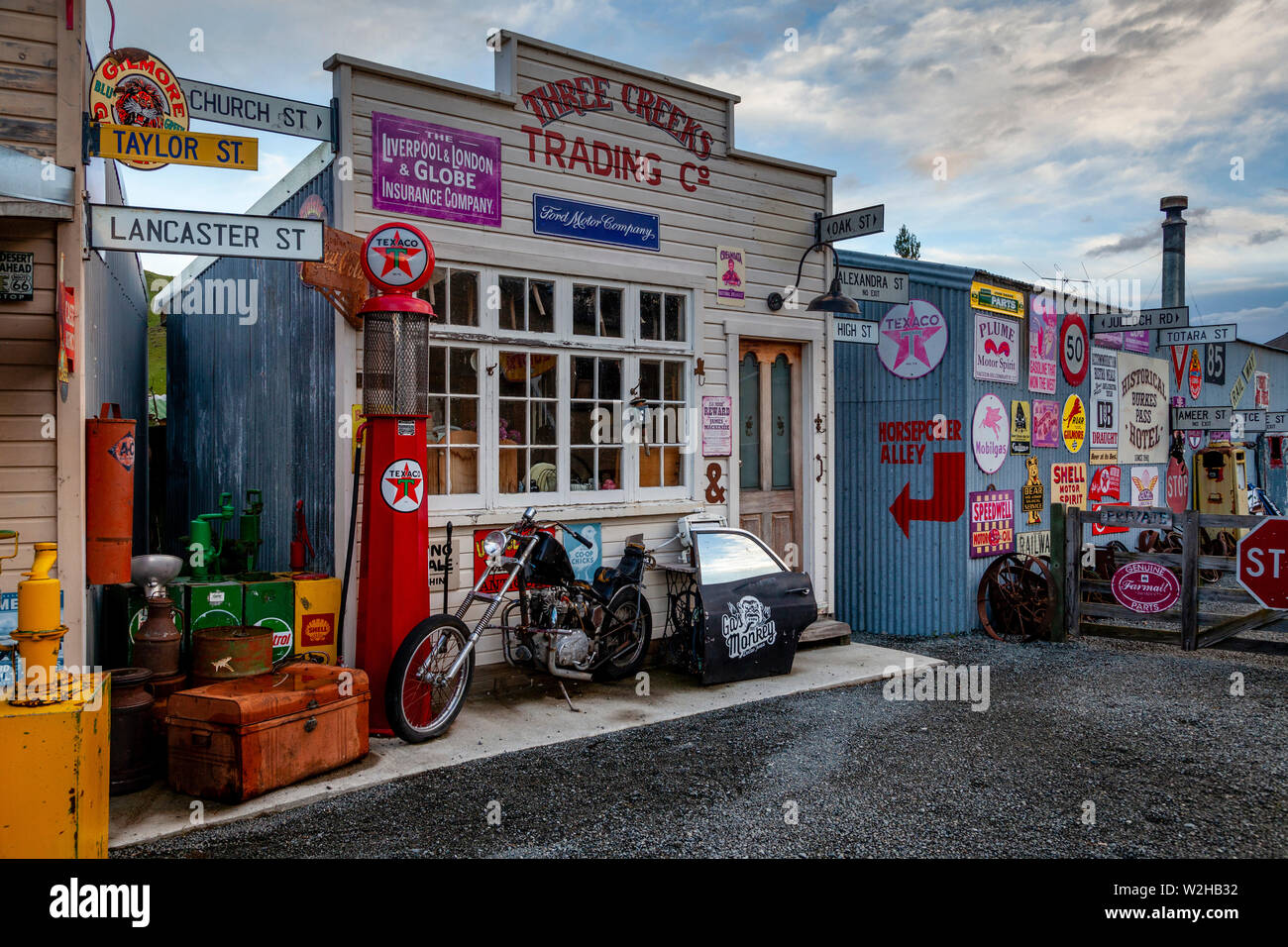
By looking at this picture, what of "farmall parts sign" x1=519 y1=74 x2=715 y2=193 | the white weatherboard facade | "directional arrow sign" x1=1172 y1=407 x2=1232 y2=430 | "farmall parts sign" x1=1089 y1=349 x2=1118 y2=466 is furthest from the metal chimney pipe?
"farmall parts sign" x1=519 y1=74 x2=715 y2=193

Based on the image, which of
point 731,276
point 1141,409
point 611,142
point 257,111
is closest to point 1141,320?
point 1141,409

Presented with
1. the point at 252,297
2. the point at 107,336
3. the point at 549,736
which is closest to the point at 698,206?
the point at 252,297

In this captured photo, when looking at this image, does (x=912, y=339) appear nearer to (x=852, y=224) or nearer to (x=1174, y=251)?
(x=852, y=224)

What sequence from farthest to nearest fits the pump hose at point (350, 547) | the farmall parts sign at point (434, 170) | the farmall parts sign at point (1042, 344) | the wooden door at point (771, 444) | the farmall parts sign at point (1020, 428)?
the farmall parts sign at point (1042, 344)
the farmall parts sign at point (1020, 428)
the wooden door at point (771, 444)
the farmall parts sign at point (434, 170)
the pump hose at point (350, 547)

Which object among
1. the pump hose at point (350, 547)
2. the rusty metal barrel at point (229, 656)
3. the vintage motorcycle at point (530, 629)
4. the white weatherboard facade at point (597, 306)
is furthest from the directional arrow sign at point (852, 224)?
the rusty metal barrel at point (229, 656)

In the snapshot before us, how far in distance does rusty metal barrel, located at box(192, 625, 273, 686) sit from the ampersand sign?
4039 millimetres

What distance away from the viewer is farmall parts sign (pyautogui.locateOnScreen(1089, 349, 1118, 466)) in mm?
11523

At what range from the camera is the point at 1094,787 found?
499 cm

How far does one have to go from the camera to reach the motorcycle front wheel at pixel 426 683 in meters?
5.47

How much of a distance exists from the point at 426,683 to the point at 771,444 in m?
4.36

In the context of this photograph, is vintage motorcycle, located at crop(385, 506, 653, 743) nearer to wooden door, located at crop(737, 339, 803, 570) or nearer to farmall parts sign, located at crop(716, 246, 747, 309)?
wooden door, located at crop(737, 339, 803, 570)

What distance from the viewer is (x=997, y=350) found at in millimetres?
9719

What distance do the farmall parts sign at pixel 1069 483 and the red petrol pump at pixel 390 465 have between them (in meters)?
7.69

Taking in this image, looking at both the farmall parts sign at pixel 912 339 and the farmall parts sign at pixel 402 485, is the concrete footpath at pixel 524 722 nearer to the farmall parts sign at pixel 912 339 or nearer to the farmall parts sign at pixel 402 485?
the farmall parts sign at pixel 402 485
